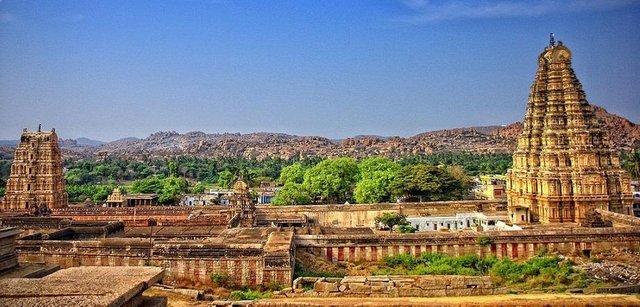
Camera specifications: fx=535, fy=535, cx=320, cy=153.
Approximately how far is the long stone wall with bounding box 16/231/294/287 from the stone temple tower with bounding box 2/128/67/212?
958 inches

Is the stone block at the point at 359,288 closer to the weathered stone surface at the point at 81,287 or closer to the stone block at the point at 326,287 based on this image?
the stone block at the point at 326,287

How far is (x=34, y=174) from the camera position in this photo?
47.4 m

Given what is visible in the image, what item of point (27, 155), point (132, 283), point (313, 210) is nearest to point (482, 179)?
point (313, 210)

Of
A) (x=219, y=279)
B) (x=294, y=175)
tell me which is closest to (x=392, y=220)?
(x=219, y=279)

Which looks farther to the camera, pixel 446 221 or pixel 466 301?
pixel 446 221

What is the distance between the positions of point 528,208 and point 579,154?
4.81m

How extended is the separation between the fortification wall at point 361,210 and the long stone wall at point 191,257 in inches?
699

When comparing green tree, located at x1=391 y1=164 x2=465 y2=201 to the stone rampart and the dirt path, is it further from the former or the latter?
the dirt path

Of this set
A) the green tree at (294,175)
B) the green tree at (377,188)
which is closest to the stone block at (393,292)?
the green tree at (377,188)

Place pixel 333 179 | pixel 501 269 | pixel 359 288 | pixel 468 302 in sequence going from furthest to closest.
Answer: pixel 333 179 < pixel 501 269 < pixel 359 288 < pixel 468 302

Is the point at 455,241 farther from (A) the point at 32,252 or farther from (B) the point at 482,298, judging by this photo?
(A) the point at 32,252

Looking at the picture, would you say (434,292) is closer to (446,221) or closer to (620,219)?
(620,219)

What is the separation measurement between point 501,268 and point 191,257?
46.3 feet

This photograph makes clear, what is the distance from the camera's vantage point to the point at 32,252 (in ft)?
82.3
